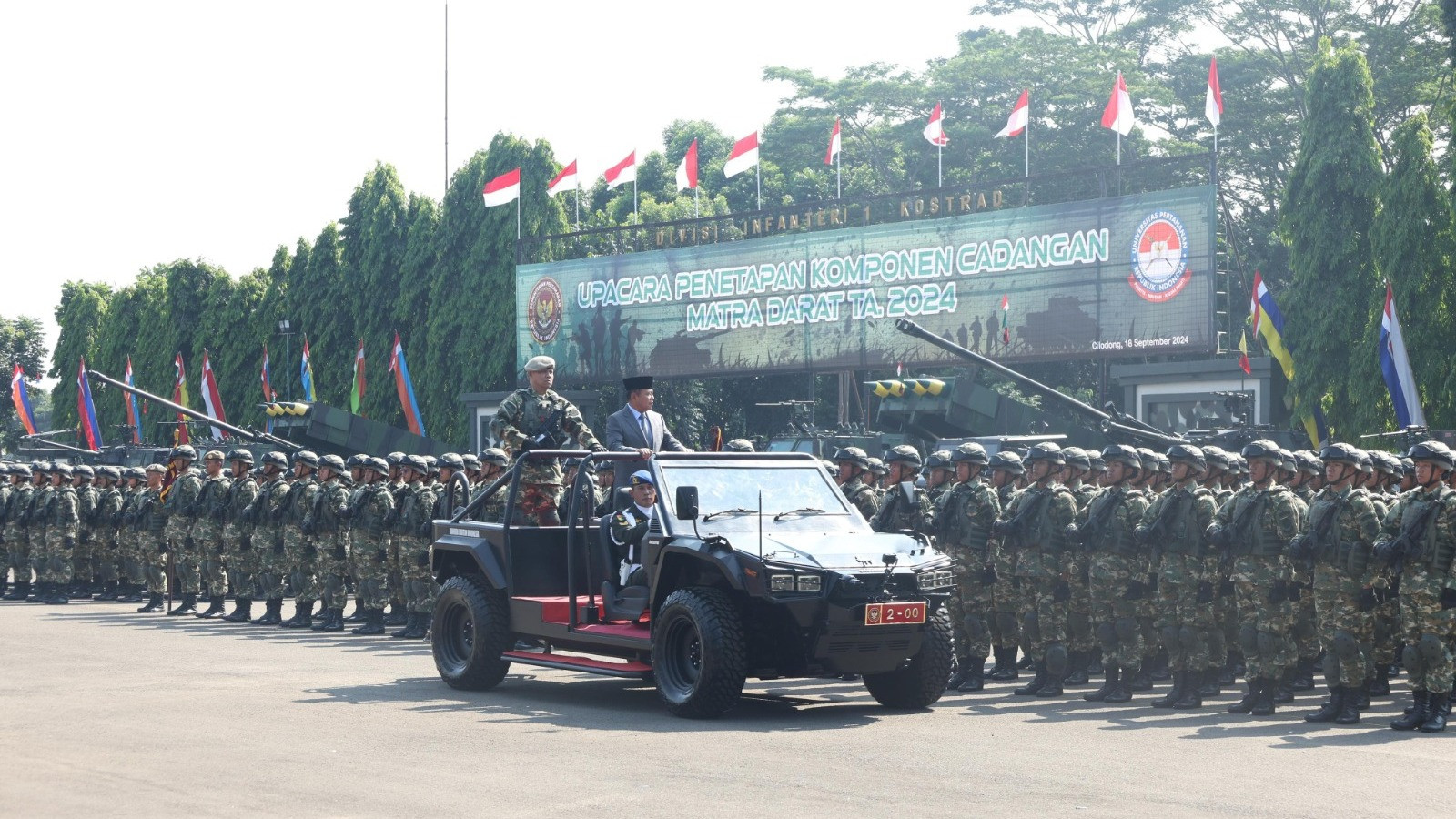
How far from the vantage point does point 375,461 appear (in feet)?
66.9

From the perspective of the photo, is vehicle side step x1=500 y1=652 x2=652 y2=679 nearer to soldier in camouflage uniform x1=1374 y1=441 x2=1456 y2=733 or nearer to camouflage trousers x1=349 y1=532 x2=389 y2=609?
soldier in camouflage uniform x1=1374 y1=441 x2=1456 y2=733

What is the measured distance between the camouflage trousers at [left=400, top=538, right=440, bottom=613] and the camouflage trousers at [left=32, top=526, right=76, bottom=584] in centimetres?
819

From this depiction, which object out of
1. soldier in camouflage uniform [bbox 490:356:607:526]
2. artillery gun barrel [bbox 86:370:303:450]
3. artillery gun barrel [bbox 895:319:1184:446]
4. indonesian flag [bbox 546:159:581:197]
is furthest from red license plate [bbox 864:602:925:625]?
indonesian flag [bbox 546:159:581:197]

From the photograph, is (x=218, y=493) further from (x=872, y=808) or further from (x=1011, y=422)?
(x=872, y=808)

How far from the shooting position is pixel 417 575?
1888 centimetres

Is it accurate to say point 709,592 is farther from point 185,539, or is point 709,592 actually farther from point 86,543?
point 86,543

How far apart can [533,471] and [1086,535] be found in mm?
4055

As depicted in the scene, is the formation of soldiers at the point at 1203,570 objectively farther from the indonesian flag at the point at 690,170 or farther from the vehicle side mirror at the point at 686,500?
the indonesian flag at the point at 690,170

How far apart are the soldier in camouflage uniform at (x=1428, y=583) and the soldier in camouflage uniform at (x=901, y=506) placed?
420 cm

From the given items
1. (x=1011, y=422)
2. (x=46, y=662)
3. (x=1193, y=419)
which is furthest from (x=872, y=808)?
(x=1193, y=419)

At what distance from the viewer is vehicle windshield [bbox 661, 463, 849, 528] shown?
489 inches

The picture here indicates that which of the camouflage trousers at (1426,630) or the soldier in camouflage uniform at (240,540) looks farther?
the soldier in camouflage uniform at (240,540)

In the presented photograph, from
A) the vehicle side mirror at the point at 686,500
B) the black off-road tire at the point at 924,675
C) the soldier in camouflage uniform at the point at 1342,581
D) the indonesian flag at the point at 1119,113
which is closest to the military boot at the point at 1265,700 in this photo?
the soldier in camouflage uniform at the point at 1342,581

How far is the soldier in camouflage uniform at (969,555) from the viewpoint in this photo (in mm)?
13930
